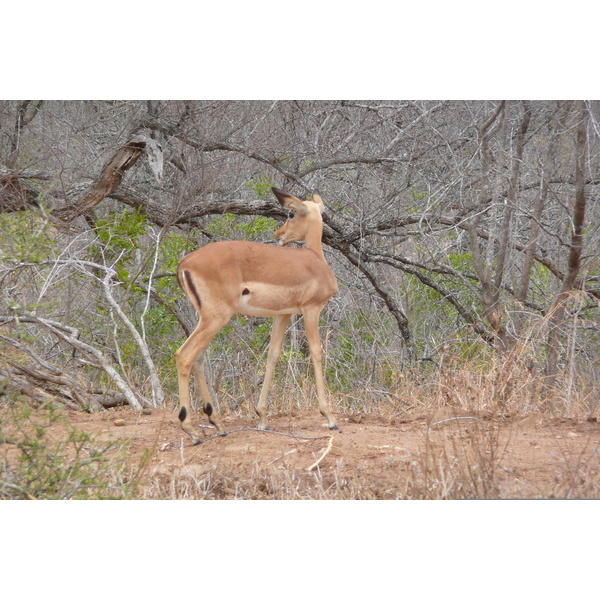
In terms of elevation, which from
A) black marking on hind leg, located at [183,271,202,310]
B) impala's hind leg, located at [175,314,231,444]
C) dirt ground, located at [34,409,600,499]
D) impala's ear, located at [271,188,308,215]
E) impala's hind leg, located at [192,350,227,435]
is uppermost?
impala's ear, located at [271,188,308,215]

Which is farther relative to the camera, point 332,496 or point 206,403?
point 206,403

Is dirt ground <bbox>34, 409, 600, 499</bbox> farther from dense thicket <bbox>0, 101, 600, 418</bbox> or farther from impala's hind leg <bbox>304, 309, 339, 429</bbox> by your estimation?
dense thicket <bbox>0, 101, 600, 418</bbox>

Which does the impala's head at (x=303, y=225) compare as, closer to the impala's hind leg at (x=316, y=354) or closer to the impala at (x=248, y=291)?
the impala at (x=248, y=291)

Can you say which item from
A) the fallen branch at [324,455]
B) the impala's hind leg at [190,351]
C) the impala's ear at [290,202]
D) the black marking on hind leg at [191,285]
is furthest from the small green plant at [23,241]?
the fallen branch at [324,455]

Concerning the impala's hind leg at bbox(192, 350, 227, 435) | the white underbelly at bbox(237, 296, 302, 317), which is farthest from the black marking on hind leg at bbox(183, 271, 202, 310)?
the impala's hind leg at bbox(192, 350, 227, 435)

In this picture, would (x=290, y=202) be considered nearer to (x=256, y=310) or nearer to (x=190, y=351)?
(x=256, y=310)

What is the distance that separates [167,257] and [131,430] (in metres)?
2.15

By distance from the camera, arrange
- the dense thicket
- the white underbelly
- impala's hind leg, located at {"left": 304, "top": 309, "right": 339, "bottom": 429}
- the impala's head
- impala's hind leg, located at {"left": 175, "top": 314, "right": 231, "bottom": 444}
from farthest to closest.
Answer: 1. the dense thicket
2. the impala's head
3. impala's hind leg, located at {"left": 304, "top": 309, "right": 339, "bottom": 429}
4. the white underbelly
5. impala's hind leg, located at {"left": 175, "top": 314, "right": 231, "bottom": 444}

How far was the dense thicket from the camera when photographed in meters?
6.02

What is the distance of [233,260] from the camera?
4461 mm

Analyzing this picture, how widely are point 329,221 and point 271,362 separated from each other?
7.66ft

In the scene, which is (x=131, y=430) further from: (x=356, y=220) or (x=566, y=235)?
(x=566, y=235)

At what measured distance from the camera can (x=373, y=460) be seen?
411 cm
